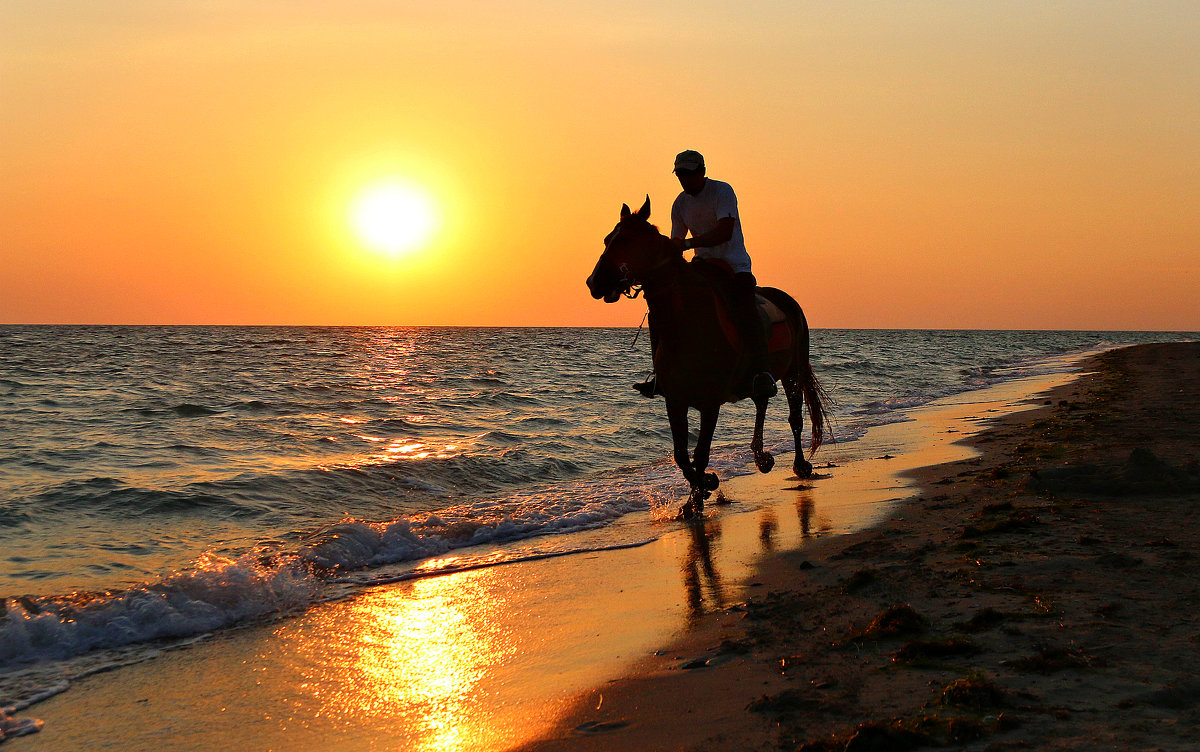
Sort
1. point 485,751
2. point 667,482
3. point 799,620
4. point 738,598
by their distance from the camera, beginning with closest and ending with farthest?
point 485,751 < point 799,620 < point 738,598 < point 667,482

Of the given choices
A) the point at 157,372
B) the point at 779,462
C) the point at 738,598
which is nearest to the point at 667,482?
the point at 779,462

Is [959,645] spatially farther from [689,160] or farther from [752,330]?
[689,160]

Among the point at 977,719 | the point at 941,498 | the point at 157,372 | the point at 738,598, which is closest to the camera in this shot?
the point at 977,719

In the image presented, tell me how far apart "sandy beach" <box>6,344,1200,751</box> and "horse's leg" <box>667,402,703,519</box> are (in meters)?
0.75

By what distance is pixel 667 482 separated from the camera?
40.0 ft

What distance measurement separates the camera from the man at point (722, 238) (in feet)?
26.6

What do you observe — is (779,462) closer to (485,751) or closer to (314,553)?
(314,553)

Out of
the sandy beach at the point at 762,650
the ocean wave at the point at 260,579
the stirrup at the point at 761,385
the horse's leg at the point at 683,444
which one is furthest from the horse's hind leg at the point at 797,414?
the sandy beach at the point at 762,650

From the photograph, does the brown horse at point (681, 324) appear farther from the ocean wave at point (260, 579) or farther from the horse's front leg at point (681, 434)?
the ocean wave at point (260, 579)

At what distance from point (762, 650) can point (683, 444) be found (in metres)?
4.07

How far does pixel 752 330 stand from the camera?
8656 millimetres

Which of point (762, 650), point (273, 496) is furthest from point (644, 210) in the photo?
point (273, 496)

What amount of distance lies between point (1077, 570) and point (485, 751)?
3.62 metres

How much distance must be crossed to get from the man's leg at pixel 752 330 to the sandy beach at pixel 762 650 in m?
1.55
